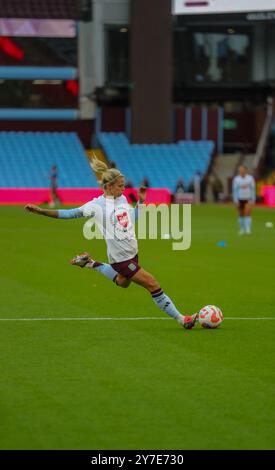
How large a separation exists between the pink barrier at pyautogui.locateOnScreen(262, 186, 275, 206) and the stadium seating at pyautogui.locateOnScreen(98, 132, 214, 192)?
5.32 meters

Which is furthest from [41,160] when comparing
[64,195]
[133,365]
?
[133,365]

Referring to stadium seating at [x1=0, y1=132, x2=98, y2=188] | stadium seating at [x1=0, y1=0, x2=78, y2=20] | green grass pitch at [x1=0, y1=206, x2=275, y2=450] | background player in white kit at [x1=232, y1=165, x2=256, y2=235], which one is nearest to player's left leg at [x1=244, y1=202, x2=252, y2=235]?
background player in white kit at [x1=232, y1=165, x2=256, y2=235]

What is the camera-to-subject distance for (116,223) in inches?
603

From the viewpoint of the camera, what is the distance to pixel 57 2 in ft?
224

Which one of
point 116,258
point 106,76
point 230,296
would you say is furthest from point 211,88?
point 116,258

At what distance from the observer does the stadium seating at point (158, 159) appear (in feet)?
221

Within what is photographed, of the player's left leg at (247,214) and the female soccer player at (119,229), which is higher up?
the player's left leg at (247,214)

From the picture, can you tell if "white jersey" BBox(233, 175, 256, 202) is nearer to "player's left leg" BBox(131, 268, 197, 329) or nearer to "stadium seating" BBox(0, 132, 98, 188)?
"player's left leg" BBox(131, 268, 197, 329)

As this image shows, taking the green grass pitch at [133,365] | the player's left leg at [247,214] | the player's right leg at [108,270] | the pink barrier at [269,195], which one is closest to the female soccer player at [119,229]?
the player's right leg at [108,270]

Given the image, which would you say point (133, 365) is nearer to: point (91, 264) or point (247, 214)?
point (91, 264)

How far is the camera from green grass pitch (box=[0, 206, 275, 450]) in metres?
9.80

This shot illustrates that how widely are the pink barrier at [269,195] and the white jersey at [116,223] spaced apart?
47.1 metres

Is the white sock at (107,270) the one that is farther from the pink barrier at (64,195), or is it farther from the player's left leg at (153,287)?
the pink barrier at (64,195)

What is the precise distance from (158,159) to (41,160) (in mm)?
6824
